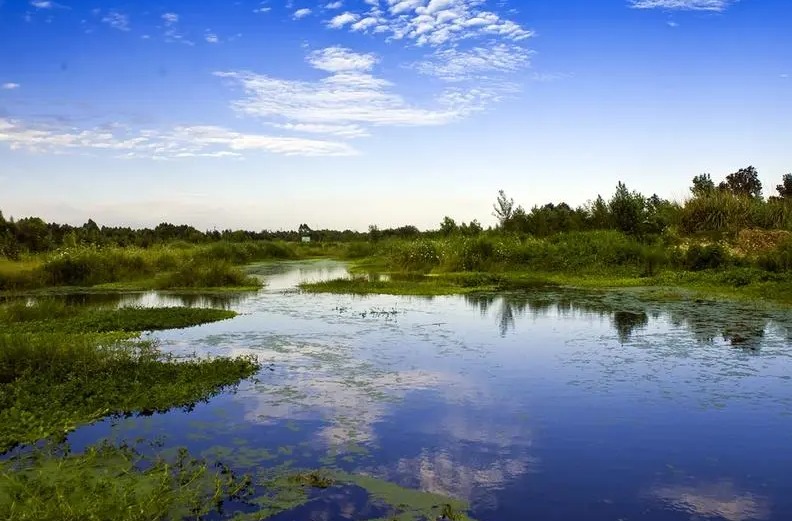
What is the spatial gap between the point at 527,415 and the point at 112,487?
5428mm

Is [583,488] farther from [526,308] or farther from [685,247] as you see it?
[685,247]

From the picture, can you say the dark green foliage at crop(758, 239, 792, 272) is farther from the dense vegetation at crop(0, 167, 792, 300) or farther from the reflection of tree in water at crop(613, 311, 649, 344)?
the reflection of tree in water at crop(613, 311, 649, 344)

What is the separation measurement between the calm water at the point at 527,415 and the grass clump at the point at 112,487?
28.0 inches

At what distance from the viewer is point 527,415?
923 cm

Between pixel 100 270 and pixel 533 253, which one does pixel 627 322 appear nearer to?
pixel 533 253

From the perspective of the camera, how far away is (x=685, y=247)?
3162 centimetres

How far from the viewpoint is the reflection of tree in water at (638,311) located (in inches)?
595

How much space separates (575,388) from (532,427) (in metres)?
2.22

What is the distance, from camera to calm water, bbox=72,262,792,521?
6.66 m

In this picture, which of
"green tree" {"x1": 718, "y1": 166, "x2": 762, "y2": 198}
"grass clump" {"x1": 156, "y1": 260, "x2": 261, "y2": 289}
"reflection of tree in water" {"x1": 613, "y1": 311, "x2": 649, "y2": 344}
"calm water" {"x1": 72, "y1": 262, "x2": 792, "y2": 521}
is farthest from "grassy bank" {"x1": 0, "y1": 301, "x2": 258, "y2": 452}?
"green tree" {"x1": 718, "y1": 166, "x2": 762, "y2": 198}

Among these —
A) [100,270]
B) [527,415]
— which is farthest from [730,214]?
[100,270]

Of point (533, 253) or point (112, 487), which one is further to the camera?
point (533, 253)

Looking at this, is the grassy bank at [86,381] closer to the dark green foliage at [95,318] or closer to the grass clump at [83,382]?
the grass clump at [83,382]

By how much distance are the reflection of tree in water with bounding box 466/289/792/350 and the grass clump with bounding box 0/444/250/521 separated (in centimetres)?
1009
